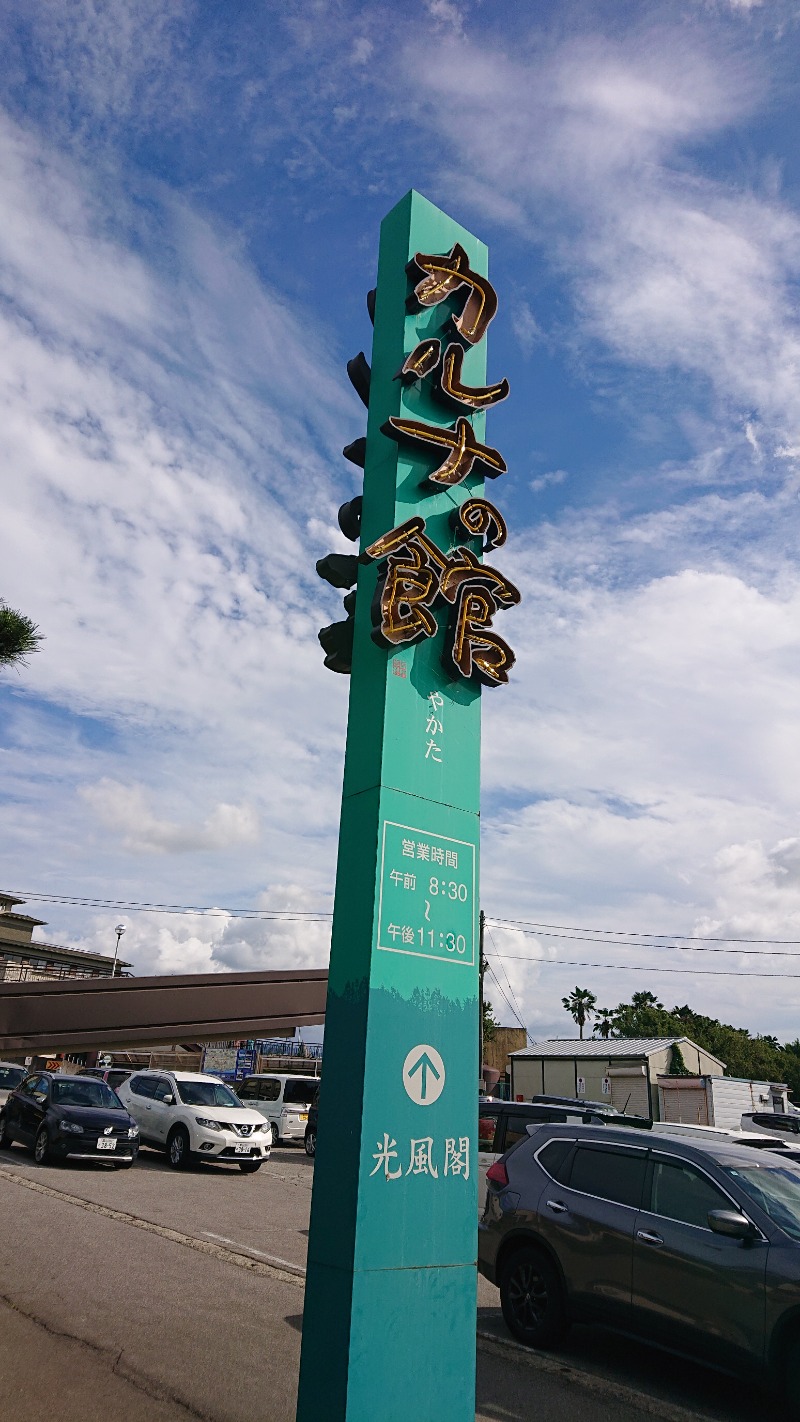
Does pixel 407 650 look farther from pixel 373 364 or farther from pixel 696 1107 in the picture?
pixel 696 1107

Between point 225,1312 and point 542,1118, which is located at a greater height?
point 542,1118

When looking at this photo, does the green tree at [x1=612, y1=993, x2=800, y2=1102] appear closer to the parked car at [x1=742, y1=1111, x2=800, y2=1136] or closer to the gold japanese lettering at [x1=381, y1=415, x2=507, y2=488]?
the parked car at [x1=742, y1=1111, x2=800, y2=1136]

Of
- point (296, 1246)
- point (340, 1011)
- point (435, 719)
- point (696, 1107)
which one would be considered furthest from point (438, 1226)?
point (696, 1107)

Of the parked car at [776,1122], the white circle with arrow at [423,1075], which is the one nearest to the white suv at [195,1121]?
the white circle with arrow at [423,1075]

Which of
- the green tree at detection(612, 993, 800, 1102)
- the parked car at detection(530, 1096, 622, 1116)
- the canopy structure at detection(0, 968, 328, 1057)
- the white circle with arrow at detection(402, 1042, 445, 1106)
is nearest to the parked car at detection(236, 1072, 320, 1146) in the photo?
the parked car at detection(530, 1096, 622, 1116)

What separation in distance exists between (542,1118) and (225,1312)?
6.72m

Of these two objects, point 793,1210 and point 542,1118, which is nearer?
point 793,1210

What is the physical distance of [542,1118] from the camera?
12.8 m

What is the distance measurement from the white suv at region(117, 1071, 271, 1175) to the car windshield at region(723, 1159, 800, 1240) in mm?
11820

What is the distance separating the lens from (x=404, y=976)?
478cm

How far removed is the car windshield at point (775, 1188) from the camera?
6.07 metres

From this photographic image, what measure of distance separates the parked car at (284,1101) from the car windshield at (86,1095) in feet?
23.9

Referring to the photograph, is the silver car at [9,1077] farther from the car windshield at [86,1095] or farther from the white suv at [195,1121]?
the car windshield at [86,1095]

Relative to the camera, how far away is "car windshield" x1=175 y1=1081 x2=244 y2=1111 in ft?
57.1
